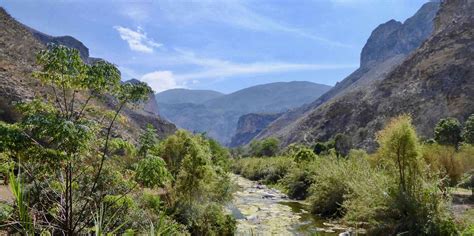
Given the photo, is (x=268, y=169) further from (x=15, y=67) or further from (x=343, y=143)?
(x=343, y=143)

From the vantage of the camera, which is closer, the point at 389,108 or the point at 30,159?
the point at 30,159

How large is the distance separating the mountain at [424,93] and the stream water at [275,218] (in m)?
45.2

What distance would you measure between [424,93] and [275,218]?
66.1 metres

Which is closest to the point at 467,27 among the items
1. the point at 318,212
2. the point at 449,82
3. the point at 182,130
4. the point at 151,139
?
the point at 449,82

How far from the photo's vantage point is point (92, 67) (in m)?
7.46

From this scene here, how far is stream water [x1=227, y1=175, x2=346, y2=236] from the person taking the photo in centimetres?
2003

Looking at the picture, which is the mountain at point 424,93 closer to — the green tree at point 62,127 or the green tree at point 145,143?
the green tree at point 145,143

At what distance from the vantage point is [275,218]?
2408cm

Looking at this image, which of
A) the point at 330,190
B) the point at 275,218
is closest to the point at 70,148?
the point at 275,218

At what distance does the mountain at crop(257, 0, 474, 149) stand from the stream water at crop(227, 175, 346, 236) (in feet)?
148

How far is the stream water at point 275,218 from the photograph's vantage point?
20031mm

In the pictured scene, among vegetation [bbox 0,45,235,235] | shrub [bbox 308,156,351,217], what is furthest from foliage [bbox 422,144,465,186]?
vegetation [bbox 0,45,235,235]

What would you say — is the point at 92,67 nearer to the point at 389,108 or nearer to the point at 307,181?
the point at 307,181

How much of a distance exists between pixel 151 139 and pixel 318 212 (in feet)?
61.7
